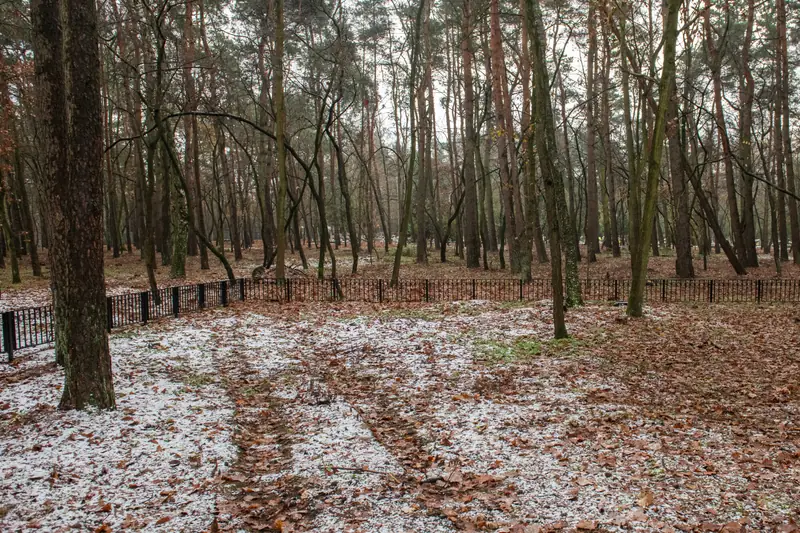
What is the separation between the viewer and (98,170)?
6258 mm

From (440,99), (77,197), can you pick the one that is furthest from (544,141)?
(440,99)

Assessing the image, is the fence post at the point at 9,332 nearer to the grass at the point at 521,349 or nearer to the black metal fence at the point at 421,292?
the black metal fence at the point at 421,292

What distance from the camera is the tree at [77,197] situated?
19.5 feet

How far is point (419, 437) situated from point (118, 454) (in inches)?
125

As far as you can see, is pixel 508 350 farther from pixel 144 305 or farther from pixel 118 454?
pixel 144 305

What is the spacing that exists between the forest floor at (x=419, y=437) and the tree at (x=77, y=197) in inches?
24.2

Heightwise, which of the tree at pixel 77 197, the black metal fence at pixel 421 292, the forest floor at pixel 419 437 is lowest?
the forest floor at pixel 419 437

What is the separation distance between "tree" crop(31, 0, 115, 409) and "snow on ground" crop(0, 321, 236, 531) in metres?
0.56

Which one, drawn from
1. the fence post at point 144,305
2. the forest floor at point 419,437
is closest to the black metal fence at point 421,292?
the fence post at point 144,305

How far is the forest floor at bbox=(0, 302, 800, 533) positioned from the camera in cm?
441

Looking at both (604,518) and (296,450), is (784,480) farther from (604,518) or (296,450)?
(296,450)

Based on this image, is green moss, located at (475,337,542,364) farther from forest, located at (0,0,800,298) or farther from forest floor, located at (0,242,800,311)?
forest floor, located at (0,242,800,311)

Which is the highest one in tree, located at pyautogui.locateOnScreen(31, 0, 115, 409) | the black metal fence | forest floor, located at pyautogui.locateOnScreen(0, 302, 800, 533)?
tree, located at pyautogui.locateOnScreen(31, 0, 115, 409)

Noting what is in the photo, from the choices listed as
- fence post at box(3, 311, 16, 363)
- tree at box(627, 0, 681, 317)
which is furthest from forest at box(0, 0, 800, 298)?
fence post at box(3, 311, 16, 363)
